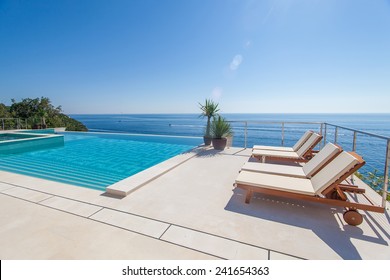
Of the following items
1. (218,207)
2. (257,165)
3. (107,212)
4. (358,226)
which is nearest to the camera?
(358,226)

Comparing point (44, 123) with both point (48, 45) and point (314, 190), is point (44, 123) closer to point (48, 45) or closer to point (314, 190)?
point (48, 45)

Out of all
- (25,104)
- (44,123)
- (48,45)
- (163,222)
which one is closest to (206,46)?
(48,45)

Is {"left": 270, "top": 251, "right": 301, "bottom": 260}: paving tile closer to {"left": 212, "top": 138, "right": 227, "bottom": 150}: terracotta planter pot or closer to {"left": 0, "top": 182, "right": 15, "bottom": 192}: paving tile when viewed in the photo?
{"left": 0, "top": 182, "right": 15, "bottom": 192}: paving tile

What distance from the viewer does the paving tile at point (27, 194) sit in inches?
109

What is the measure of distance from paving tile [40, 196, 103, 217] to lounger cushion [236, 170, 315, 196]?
2.08 meters

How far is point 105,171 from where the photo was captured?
4621 millimetres

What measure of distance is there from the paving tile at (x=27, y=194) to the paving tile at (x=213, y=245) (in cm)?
217

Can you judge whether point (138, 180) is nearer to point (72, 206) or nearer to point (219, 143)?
point (72, 206)

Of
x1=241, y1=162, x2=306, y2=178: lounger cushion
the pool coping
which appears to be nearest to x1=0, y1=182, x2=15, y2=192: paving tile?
the pool coping

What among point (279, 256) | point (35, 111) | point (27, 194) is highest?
point (35, 111)

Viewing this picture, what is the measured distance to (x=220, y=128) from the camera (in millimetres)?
6355

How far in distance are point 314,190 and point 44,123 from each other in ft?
61.0

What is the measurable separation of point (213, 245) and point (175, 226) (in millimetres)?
517

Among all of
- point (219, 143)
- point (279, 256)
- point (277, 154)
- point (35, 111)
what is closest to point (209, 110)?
point (219, 143)
